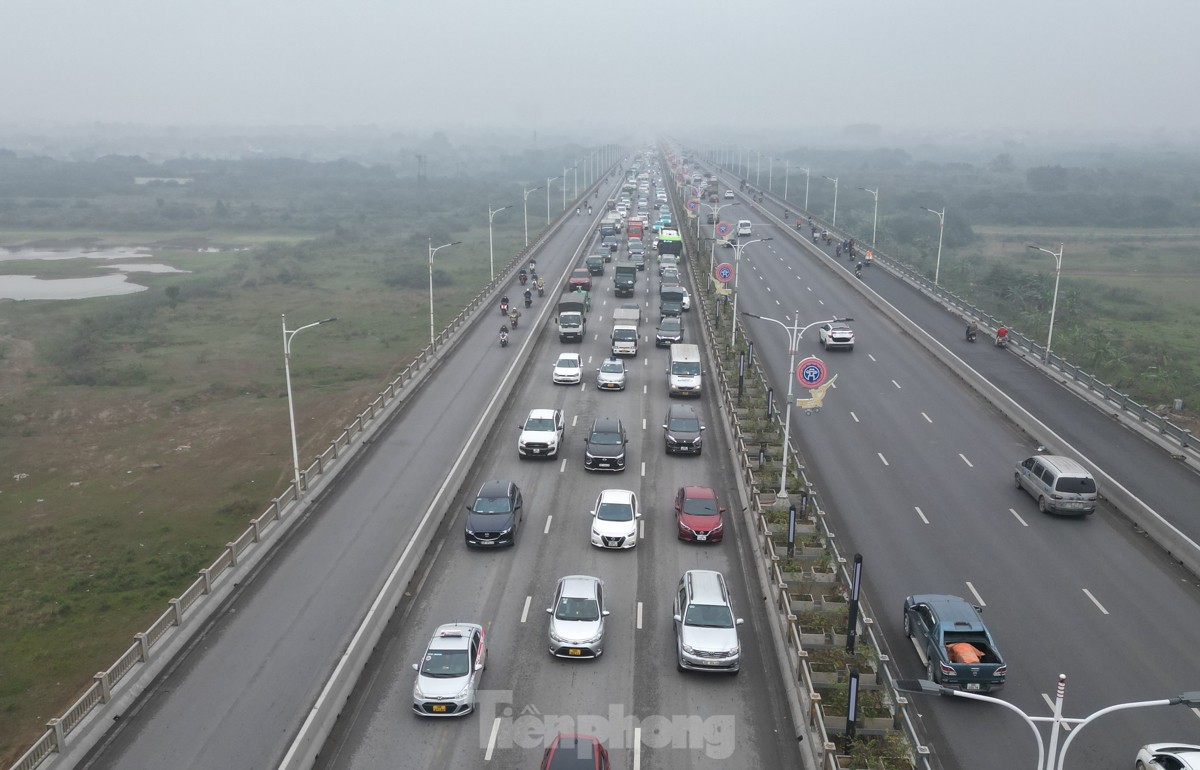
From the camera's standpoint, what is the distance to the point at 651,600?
1067 inches

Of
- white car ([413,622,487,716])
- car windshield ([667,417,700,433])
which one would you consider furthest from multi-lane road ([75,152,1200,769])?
car windshield ([667,417,700,433])

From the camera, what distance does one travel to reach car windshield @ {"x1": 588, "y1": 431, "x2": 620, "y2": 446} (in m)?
37.6

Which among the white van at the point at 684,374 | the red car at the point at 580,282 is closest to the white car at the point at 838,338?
the white van at the point at 684,374

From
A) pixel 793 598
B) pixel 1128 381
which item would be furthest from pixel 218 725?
pixel 1128 381

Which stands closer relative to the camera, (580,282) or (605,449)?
(605,449)

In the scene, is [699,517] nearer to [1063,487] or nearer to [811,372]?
[811,372]

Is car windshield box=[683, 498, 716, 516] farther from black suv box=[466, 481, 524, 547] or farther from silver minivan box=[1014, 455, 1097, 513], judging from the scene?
silver minivan box=[1014, 455, 1097, 513]

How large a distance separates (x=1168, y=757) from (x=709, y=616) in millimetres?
9910

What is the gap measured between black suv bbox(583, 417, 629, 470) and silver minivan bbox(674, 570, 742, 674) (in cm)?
1220

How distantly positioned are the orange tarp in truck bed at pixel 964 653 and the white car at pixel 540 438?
63.3 feet

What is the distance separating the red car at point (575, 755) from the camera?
18.0 metres

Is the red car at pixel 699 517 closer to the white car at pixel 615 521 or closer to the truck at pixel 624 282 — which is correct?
the white car at pixel 615 521

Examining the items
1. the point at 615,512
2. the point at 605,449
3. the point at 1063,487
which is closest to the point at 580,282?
the point at 605,449

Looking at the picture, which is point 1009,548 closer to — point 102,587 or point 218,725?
point 218,725
